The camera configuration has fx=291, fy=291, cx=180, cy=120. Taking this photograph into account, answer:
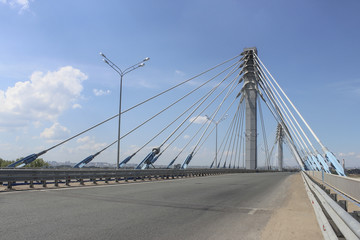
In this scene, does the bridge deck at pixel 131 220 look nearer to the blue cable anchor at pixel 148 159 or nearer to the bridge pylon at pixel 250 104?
the blue cable anchor at pixel 148 159

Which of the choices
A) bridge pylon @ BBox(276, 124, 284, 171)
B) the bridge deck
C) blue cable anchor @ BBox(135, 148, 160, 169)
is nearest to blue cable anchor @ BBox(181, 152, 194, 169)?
blue cable anchor @ BBox(135, 148, 160, 169)

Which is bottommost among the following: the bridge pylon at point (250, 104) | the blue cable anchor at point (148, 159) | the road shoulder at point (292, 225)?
the road shoulder at point (292, 225)

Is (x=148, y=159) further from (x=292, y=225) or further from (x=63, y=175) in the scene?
(x=292, y=225)

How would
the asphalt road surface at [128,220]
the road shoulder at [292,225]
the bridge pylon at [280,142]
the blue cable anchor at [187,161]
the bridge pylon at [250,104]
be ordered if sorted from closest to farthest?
the asphalt road surface at [128,220] < the road shoulder at [292,225] < the blue cable anchor at [187,161] < the bridge pylon at [250,104] < the bridge pylon at [280,142]

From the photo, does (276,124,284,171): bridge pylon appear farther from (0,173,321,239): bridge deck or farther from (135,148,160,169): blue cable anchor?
(0,173,321,239): bridge deck

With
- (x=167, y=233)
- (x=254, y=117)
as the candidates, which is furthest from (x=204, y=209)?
(x=254, y=117)

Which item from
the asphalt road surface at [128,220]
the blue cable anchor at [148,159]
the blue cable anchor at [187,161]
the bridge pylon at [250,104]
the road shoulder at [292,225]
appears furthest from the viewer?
the bridge pylon at [250,104]

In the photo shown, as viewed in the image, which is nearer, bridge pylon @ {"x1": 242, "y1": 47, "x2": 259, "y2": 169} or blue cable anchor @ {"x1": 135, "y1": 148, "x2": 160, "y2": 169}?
blue cable anchor @ {"x1": 135, "y1": 148, "x2": 160, "y2": 169}

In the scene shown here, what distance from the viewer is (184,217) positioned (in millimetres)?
7430

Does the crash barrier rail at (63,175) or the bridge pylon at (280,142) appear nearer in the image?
the crash barrier rail at (63,175)

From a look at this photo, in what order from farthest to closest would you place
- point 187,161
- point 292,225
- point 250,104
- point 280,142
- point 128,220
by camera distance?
point 280,142
point 250,104
point 187,161
point 292,225
point 128,220

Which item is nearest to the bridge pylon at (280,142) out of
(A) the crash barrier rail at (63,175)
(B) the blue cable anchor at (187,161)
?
(B) the blue cable anchor at (187,161)

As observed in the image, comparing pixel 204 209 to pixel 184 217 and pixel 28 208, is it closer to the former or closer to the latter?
pixel 184 217

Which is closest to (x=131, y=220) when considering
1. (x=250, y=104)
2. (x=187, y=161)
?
(x=187, y=161)
